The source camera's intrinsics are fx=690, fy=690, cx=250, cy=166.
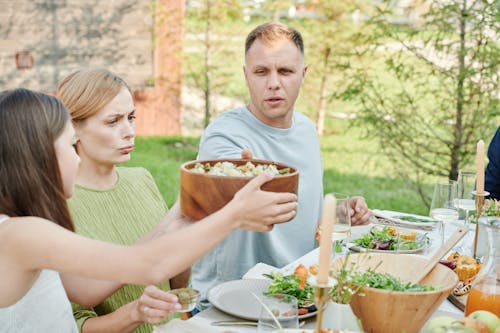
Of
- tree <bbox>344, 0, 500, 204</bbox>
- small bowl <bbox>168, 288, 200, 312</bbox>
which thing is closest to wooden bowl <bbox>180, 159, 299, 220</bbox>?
small bowl <bbox>168, 288, 200, 312</bbox>

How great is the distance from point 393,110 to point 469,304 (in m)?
4.45

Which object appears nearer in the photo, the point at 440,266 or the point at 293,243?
the point at 440,266

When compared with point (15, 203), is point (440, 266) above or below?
below

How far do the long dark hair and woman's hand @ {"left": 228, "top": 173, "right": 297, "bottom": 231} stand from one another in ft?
1.76

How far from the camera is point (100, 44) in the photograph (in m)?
8.77

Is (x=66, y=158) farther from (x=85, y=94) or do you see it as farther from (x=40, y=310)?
(x=85, y=94)

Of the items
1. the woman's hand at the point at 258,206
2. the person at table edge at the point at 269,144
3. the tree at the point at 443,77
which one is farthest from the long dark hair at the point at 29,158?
the tree at the point at 443,77

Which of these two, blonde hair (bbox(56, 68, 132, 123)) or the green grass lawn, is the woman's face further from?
the green grass lawn

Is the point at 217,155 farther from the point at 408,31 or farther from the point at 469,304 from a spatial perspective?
the point at 408,31

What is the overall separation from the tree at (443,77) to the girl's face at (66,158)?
422cm

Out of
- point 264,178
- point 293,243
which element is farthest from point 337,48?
point 264,178

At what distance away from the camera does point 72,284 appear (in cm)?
229

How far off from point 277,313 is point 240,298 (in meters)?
0.44

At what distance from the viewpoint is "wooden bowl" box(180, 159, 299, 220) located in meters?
1.83
